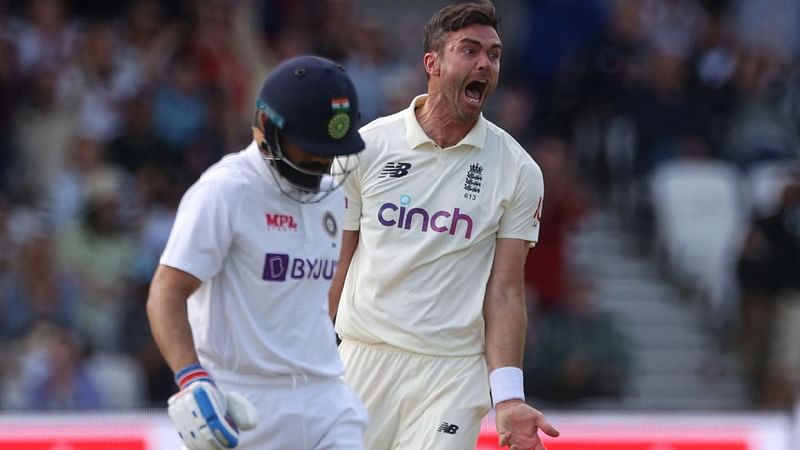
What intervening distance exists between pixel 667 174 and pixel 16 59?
16.9ft

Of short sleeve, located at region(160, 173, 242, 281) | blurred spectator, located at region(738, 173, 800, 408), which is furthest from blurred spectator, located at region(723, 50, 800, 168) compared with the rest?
short sleeve, located at region(160, 173, 242, 281)

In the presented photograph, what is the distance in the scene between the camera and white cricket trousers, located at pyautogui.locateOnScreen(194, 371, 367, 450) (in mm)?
4758

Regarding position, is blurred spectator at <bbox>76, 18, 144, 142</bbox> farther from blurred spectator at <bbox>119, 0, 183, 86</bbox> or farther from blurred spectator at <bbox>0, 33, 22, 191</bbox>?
blurred spectator at <bbox>0, 33, 22, 191</bbox>

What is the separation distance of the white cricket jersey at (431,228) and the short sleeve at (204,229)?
1.29 m

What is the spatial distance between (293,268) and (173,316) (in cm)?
47

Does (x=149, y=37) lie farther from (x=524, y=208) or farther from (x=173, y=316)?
(x=173, y=316)

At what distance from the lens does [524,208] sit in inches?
230

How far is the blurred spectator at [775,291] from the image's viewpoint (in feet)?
38.1

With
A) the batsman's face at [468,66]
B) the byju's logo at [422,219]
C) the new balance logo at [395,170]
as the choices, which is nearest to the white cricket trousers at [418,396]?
the byju's logo at [422,219]

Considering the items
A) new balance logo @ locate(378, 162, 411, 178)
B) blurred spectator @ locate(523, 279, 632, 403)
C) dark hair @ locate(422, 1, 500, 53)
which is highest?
dark hair @ locate(422, 1, 500, 53)

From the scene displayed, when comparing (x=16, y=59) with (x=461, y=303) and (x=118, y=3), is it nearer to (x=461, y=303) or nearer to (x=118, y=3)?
(x=118, y=3)

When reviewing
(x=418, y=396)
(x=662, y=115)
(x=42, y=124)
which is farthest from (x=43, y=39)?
(x=418, y=396)

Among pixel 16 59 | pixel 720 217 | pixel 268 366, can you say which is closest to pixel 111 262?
pixel 16 59

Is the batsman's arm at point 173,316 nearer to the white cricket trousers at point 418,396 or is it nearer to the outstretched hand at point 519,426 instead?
the white cricket trousers at point 418,396
